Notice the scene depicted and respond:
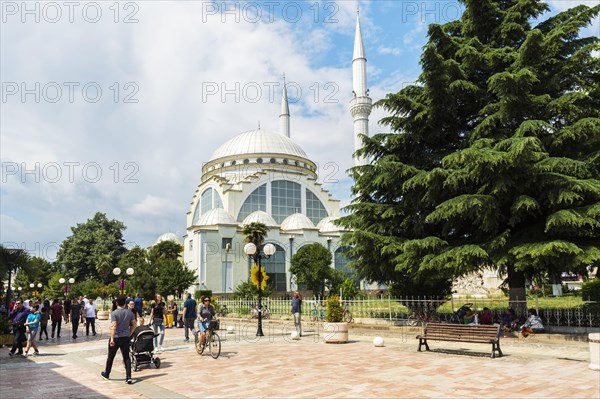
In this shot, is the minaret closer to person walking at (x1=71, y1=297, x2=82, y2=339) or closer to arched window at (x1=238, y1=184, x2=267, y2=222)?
arched window at (x1=238, y1=184, x2=267, y2=222)

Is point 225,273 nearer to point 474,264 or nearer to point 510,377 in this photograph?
point 474,264

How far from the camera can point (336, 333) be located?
46.4ft

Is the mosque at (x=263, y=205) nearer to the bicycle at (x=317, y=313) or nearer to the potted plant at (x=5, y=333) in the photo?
the bicycle at (x=317, y=313)

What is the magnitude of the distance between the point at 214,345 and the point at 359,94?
4263 cm

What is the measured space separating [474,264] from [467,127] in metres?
5.56

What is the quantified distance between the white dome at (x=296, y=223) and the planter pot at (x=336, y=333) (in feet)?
120

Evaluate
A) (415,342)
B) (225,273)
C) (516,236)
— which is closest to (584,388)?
(415,342)

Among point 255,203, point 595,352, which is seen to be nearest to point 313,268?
point 255,203

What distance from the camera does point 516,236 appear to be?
571 inches

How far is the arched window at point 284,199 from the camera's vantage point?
5556cm

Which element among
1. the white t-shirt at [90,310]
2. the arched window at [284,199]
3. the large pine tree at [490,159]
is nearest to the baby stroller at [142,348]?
the large pine tree at [490,159]

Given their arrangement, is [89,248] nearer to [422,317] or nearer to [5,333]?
[5,333]

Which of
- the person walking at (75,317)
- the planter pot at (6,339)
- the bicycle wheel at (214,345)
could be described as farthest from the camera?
the person walking at (75,317)

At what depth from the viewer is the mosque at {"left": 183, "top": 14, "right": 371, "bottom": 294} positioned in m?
46.4
